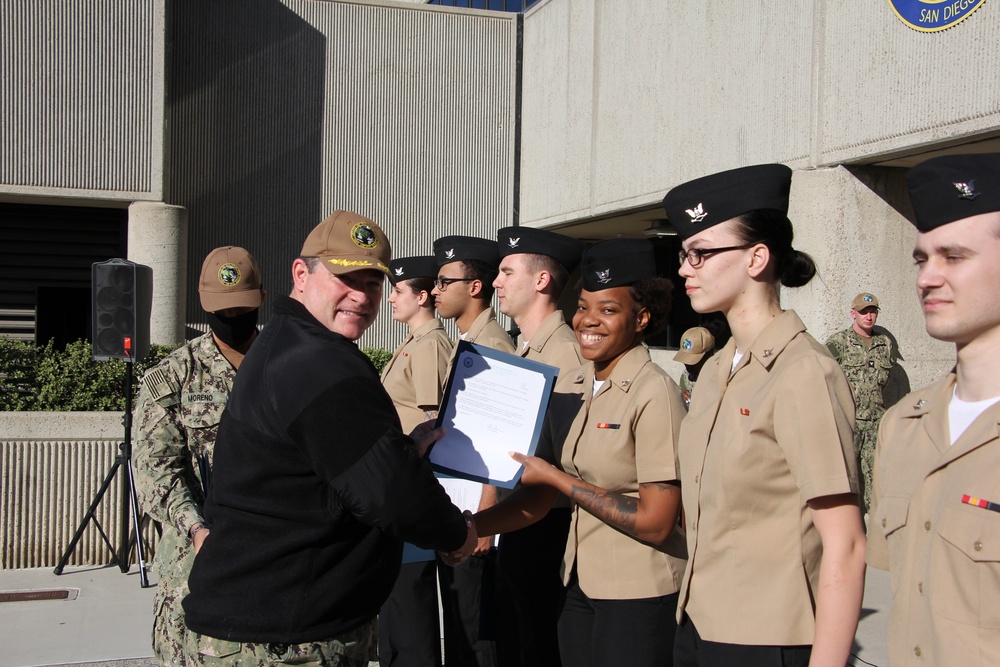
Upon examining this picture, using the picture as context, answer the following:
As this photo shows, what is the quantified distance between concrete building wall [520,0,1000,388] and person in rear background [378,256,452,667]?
388 centimetres

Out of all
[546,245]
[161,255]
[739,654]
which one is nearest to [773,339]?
[739,654]

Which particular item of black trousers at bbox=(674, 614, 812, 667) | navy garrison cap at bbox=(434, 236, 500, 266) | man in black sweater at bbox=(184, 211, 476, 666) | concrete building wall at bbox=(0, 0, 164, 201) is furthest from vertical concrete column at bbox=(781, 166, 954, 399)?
concrete building wall at bbox=(0, 0, 164, 201)

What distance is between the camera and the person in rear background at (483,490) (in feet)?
12.4

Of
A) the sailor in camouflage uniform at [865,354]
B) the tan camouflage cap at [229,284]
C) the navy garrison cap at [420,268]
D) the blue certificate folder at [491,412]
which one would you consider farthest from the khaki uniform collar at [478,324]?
the sailor in camouflage uniform at [865,354]

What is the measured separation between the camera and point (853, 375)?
24.0 feet

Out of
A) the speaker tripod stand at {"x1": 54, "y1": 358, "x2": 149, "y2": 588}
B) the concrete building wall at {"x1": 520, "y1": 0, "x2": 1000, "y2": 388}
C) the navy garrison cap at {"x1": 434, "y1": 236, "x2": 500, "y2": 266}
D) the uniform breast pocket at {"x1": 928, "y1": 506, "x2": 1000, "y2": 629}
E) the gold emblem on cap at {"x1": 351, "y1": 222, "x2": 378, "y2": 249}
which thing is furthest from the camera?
the concrete building wall at {"x1": 520, "y1": 0, "x2": 1000, "y2": 388}

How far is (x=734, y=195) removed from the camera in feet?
7.91

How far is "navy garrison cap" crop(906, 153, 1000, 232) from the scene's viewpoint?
1.77 metres

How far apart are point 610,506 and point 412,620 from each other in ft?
5.80

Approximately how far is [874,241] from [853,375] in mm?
1153

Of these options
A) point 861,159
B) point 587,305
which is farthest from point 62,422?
point 861,159

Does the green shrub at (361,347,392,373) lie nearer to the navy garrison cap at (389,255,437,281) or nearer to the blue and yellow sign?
the navy garrison cap at (389,255,437,281)

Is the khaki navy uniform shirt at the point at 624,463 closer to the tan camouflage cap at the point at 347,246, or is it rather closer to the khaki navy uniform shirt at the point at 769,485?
the khaki navy uniform shirt at the point at 769,485

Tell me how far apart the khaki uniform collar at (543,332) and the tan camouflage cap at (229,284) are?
4.01 feet
